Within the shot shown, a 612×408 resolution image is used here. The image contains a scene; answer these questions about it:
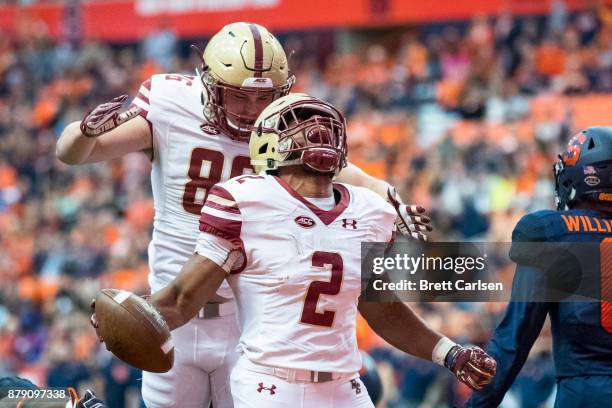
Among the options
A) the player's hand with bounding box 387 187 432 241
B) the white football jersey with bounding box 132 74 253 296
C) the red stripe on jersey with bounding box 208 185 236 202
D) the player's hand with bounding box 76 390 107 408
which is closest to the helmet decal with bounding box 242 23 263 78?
the white football jersey with bounding box 132 74 253 296

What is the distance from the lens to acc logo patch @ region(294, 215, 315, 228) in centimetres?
404

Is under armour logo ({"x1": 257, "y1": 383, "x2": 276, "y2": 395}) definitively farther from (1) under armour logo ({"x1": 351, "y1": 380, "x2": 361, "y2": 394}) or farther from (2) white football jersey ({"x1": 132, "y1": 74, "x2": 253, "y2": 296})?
(2) white football jersey ({"x1": 132, "y1": 74, "x2": 253, "y2": 296})

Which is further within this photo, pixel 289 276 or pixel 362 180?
pixel 362 180

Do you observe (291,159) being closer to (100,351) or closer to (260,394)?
(260,394)

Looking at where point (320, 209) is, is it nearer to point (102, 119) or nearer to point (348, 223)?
point (348, 223)

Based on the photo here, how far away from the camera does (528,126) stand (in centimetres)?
1347

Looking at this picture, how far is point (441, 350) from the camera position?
4422mm

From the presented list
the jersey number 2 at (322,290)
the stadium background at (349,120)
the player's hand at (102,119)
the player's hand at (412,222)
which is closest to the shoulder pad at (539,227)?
the player's hand at (412,222)

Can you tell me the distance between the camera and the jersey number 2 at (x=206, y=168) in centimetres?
501

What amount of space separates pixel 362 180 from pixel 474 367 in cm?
113

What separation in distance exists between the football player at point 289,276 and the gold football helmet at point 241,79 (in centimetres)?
76

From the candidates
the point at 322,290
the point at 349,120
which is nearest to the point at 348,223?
the point at 322,290

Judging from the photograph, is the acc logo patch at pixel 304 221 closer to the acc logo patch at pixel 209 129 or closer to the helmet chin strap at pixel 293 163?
the helmet chin strap at pixel 293 163

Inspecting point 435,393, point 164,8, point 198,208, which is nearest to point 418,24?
point 164,8
